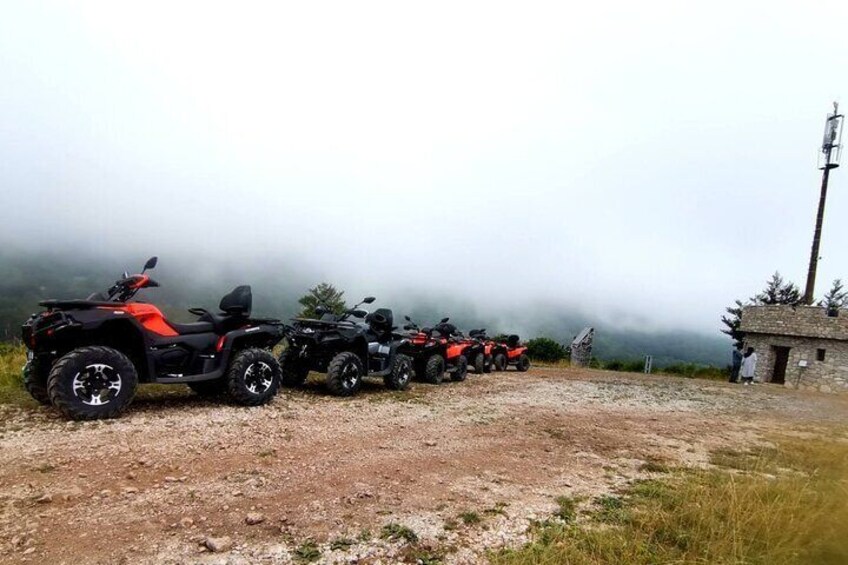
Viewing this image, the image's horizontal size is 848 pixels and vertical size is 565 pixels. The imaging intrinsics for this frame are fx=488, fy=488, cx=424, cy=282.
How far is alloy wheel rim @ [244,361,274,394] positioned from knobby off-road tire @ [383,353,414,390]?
3033 millimetres

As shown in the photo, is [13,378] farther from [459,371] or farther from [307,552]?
[459,371]

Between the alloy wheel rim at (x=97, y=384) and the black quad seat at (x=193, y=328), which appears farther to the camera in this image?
the black quad seat at (x=193, y=328)

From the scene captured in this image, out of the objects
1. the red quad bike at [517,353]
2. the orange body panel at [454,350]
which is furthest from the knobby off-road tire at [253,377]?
the red quad bike at [517,353]

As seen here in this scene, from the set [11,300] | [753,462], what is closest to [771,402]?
[753,462]

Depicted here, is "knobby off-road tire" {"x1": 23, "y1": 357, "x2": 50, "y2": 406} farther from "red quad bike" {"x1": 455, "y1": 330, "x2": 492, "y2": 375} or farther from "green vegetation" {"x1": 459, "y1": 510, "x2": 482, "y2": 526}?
"red quad bike" {"x1": 455, "y1": 330, "x2": 492, "y2": 375}

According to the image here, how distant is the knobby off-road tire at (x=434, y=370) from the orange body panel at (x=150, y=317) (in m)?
6.23

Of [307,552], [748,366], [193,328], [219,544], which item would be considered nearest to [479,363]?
[193,328]

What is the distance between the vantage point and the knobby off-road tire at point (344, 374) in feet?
26.3

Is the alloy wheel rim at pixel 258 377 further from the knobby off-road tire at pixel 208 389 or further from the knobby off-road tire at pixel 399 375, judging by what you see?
the knobby off-road tire at pixel 399 375

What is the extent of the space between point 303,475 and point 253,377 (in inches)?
116

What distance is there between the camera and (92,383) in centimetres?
532

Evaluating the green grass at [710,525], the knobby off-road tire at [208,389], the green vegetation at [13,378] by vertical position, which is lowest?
the green vegetation at [13,378]

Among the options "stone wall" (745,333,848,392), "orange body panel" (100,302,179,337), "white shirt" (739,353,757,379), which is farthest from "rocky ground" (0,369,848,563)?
"stone wall" (745,333,848,392)

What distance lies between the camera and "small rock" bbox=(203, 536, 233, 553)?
9.37 feet
